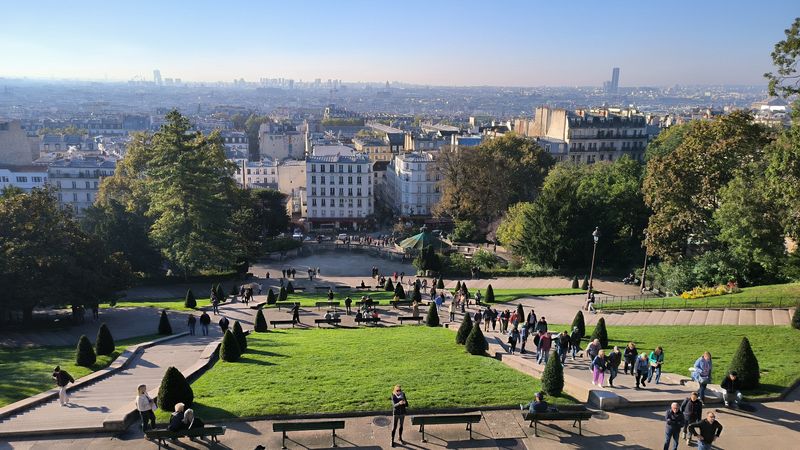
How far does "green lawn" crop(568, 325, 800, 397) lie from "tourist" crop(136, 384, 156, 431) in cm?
1640

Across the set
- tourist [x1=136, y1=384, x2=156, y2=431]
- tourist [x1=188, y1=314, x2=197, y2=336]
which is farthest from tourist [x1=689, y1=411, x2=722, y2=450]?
tourist [x1=188, y1=314, x2=197, y2=336]

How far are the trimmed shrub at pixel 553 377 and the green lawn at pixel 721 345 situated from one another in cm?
506

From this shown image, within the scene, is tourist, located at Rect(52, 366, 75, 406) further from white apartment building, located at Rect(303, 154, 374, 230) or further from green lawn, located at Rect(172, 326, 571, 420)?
white apartment building, located at Rect(303, 154, 374, 230)

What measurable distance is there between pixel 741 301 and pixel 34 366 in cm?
3211

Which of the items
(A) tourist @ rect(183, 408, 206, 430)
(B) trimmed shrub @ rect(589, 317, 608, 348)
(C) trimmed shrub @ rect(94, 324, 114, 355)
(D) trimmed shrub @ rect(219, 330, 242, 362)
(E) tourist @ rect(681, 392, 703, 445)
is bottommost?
(C) trimmed shrub @ rect(94, 324, 114, 355)

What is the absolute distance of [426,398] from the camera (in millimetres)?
17422

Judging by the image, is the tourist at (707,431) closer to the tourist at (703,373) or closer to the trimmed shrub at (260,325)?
the tourist at (703,373)

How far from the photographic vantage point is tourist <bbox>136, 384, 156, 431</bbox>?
1531 cm

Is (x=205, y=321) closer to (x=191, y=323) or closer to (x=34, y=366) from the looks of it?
(x=191, y=323)

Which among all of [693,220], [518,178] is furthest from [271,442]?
[518,178]

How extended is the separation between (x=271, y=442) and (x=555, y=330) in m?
16.8

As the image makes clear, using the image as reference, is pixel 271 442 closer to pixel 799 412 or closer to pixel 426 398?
pixel 426 398

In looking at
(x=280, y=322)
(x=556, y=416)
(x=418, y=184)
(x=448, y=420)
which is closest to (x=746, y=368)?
(x=556, y=416)

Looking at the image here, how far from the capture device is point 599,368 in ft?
60.4
